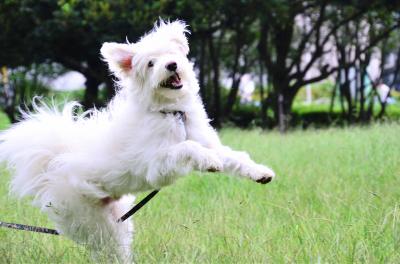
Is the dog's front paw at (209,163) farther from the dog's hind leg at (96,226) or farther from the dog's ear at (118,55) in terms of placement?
the dog's ear at (118,55)

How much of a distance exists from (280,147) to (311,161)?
5.45 ft

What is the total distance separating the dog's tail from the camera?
440cm

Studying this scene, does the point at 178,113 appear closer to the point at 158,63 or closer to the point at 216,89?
the point at 158,63

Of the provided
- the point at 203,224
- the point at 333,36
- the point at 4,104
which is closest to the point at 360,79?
the point at 333,36

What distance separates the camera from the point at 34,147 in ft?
14.4

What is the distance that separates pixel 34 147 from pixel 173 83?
42.0 inches

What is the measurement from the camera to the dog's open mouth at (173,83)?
4.12 m

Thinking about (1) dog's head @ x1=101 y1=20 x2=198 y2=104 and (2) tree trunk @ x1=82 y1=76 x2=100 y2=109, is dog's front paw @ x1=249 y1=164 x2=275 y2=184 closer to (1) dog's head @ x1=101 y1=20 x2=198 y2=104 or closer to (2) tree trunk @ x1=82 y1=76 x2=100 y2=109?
(1) dog's head @ x1=101 y1=20 x2=198 y2=104

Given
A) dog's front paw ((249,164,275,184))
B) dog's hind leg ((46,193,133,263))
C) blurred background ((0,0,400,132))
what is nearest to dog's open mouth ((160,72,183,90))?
dog's front paw ((249,164,275,184))

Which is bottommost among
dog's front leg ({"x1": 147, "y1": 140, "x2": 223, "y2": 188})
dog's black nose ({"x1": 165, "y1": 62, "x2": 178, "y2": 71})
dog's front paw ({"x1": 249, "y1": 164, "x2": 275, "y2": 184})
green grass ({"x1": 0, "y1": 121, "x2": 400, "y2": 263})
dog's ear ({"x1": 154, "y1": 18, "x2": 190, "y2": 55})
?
green grass ({"x1": 0, "y1": 121, "x2": 400, "y2": 263})

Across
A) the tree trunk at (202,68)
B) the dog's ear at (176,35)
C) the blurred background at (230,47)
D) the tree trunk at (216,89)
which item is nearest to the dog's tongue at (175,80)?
the dog's ear at (176,35)

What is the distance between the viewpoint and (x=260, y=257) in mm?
3680

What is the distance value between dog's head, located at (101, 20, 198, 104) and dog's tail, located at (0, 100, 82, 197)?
21.6 inches

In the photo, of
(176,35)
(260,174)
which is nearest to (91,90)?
(176,35)
